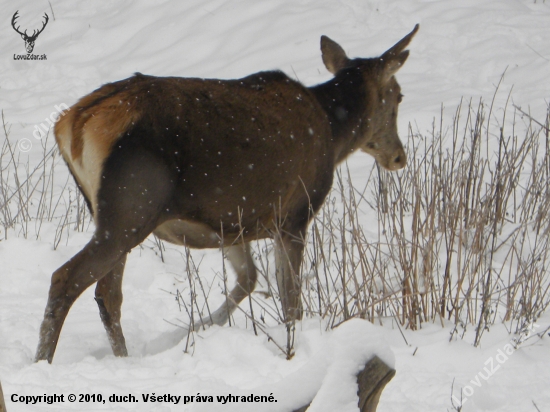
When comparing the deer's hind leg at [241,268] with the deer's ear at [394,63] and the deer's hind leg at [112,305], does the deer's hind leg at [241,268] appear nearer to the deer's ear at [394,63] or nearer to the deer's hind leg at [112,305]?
the deer's hind leg at [112,305]

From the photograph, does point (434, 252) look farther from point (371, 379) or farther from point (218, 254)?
point (371, 379)

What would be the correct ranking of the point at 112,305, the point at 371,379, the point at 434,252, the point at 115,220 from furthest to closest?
the point at 434,252
the point at 112,305
the point at 115,220
the point at 371,379

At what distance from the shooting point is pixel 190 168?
4.19 meters

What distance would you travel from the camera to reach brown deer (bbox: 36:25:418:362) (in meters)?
4.01

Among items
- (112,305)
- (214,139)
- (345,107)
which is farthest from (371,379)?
(345,107)

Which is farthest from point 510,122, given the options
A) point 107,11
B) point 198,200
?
point 107,11

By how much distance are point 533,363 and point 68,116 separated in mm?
2712

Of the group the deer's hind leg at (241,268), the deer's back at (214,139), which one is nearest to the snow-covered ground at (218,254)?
the deer's hind leg at (241,268)

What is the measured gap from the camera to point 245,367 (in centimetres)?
385

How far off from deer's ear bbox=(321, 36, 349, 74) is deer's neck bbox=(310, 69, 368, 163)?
25 centimetres

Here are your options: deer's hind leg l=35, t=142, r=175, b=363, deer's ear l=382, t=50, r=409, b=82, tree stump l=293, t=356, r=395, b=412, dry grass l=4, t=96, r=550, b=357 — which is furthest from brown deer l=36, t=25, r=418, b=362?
tree stump l=293, t=356, r=395, b=412

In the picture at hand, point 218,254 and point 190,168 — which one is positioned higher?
point 190,168

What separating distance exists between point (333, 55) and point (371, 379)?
14.4ft

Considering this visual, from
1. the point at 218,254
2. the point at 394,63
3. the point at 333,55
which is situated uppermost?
the point at 333,55
